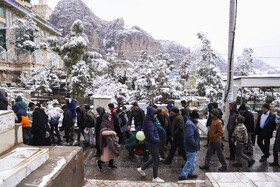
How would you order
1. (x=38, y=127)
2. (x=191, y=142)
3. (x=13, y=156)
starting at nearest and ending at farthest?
(x=13, y=156), (x=191, y=142), (x=38, y=127)

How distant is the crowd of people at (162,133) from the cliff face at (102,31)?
7026 cm

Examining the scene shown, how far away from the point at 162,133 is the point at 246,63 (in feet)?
81.4

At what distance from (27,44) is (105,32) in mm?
70077

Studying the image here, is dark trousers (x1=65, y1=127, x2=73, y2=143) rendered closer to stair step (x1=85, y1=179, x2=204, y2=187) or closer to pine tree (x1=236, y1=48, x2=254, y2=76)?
stair step (x1=85, y1=179, x2=204, y2=187)

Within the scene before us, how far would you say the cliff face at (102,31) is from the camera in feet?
254

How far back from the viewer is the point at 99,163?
476 centimetres

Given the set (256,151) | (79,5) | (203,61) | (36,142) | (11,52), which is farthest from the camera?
(79,5)

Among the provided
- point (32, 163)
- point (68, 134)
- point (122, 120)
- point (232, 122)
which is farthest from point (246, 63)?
point (32, 163)

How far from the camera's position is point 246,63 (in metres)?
25.2

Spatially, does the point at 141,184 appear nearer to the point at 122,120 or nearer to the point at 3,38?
the point at 122,120

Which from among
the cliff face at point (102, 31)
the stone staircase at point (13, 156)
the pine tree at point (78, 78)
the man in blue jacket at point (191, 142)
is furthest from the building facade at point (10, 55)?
the cliff face at point (102, 31)

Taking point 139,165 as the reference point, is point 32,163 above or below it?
above

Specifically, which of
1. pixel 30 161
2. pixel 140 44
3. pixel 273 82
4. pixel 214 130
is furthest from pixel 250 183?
pixel 140 44

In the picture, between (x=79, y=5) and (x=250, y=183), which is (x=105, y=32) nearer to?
(x=79, y=5)
